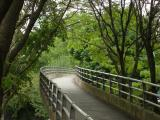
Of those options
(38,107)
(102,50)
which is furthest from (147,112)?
(38,107)

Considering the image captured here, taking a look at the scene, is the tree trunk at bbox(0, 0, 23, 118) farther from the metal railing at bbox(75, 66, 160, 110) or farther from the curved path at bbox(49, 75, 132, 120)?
the curved path at bbox(49, 75, 132, 120)

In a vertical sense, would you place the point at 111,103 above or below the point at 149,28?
below

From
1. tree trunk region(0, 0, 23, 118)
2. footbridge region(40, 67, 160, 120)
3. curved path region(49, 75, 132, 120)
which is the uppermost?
tree trunk region(0, 0, 23, 118)

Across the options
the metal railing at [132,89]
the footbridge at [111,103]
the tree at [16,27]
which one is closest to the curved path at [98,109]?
the footbridge at [111,103]

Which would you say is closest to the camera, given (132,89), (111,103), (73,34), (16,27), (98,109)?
(16,27)

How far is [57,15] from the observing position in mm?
21828

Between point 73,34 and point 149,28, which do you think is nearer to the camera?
point 149,28

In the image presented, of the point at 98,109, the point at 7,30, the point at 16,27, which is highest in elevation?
the point at 16,27

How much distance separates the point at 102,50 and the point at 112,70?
564cm

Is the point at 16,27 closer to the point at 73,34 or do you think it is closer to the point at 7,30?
the point at 7,30

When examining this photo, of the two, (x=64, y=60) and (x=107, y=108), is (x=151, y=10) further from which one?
(x=64, y=60)

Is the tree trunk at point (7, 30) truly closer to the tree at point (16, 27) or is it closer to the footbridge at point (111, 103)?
the tree at point (16, 27)

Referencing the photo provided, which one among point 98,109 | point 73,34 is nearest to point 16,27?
point 98,109

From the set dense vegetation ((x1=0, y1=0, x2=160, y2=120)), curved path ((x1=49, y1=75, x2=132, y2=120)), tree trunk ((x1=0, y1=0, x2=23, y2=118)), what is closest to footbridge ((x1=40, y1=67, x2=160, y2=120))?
curved path ((x1=49, y1=75, x2=132, y2=120))
